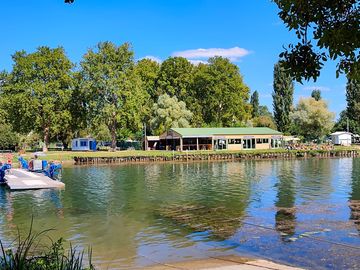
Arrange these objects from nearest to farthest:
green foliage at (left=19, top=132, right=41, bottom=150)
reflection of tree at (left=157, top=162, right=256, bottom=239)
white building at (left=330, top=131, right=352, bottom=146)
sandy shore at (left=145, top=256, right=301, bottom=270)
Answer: sandy shore at (left=145, top=256, right=301, bottom=270), reflection of tree at (left=157, top=162, right=256, bottom=239), white building at (left=330, top=131, right=352, bottom=146), green foliage at (left=19, top=132, right=41, bottom=150)

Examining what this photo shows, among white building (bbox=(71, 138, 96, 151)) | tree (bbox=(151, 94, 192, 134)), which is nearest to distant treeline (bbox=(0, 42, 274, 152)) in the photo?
tree (bbox=(151, 94, 192, 134))

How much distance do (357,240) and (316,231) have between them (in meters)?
1.74

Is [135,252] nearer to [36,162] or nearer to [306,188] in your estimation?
[306,188]

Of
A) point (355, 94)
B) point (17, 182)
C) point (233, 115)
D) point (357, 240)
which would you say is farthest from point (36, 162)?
point (355, 94)

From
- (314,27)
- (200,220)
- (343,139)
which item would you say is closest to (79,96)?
(343,139)

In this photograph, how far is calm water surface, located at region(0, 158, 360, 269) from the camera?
45.4 feet

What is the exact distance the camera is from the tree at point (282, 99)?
10312 centimetres

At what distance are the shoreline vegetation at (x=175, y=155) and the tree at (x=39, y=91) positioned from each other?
23.6 feet

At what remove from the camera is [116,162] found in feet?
221

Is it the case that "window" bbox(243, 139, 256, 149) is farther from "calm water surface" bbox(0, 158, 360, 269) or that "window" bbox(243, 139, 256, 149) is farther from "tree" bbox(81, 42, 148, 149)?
"calm water surface" bbox(0, 158, 360, 269)

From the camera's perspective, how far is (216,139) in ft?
269

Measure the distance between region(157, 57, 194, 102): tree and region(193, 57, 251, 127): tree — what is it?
2.14 metres

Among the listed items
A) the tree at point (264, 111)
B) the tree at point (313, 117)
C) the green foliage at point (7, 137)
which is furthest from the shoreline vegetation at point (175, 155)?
the tree at point (264, 111)

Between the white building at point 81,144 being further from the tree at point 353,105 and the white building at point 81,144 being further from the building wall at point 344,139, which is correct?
the tree at point 353,105
